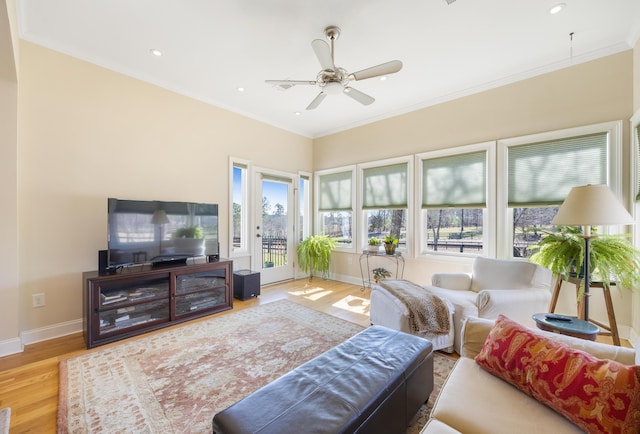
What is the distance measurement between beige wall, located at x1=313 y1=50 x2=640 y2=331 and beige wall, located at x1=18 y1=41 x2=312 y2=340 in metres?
3.10

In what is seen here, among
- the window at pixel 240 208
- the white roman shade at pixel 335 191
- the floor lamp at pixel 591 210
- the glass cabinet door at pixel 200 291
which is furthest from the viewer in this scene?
the white roman shade at pixel 335 191

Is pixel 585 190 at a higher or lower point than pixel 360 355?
higher

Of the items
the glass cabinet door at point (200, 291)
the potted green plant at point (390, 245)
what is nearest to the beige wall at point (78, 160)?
the glass cabinet door at point (200, 291)

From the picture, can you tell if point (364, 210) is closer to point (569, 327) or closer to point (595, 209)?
point (595, 209)

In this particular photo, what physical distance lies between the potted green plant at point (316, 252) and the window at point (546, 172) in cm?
279

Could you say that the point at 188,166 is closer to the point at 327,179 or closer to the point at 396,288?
the point at 327,179

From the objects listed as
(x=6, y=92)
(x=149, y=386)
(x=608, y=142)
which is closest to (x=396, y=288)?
(x=149, y=386)

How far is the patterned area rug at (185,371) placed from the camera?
1666mm

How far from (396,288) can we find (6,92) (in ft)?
13.5

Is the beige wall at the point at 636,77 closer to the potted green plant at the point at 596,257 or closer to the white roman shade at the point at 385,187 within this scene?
the potted green plant at the point at 596,257

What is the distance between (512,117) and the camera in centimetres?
340

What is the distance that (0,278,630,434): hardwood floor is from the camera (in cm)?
169

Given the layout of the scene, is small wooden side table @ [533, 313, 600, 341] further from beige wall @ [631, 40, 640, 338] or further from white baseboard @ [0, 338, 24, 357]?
white baseboard @ [0, 338, 24, 357]

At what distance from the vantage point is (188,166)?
3826 millimetres
